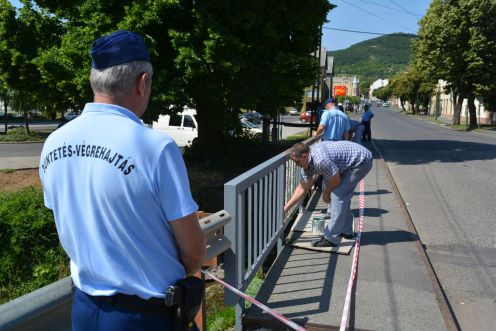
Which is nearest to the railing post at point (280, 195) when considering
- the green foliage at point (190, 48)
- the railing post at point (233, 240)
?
the railing post at point (233, 240)

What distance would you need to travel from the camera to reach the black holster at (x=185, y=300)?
5.48 ft

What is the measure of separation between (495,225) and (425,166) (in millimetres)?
6676

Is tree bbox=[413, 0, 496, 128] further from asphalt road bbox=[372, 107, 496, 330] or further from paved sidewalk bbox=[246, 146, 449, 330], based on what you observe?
paved sidewalk bbox=[246, 146, 449, 330]

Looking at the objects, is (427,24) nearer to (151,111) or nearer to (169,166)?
(151,111)

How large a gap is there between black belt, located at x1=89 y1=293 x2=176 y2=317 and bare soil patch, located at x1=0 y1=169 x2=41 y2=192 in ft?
37.2

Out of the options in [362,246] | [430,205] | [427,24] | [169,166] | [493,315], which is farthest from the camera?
[427,24]

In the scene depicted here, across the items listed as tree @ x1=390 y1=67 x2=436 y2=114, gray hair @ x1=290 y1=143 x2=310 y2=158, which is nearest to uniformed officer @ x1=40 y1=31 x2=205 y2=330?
gray hair @ x1=290 y1=143 x2=310 y2=158

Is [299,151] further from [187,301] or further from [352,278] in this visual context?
[187,301]

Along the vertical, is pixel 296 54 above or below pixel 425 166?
above

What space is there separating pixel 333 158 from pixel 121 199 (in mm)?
3851

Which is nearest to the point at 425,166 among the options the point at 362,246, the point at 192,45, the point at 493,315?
the point at 192,45

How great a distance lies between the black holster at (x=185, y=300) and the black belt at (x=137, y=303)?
0.05m

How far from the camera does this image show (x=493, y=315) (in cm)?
414

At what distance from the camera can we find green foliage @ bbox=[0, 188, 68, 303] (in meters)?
7.54
